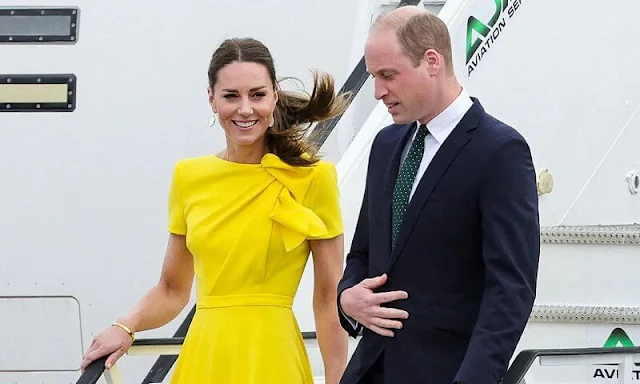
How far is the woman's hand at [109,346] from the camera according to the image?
2891 mm

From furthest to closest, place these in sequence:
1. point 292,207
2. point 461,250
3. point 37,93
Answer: point 37,93
point 292,207
point 461,250

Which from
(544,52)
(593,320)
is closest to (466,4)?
(544,52)

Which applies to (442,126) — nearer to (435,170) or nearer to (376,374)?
(435,170)

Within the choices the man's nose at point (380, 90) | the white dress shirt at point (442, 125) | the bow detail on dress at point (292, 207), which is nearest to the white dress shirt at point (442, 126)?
the white dress shirt at point (442, 125)

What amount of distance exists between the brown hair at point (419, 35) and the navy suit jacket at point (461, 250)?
142 mm

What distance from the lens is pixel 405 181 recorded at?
2.56m

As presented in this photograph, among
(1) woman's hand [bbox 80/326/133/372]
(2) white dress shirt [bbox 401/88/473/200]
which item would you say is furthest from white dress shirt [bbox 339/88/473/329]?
(1) woman's hand [bbox 80/326/133/372]

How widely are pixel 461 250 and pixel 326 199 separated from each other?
0.48m

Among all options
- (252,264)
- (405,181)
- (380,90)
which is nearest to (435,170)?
(405,181)

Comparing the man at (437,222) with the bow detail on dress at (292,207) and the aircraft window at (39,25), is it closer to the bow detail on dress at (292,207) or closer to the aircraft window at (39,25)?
the bow detail on dress at (292,207)

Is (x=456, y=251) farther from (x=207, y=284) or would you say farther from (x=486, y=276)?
(x=207, y=284)

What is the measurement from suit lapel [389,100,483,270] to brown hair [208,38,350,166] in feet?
1.36

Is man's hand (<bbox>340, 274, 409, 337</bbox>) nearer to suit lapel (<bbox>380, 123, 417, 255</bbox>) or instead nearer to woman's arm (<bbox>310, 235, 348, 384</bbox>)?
suit lapel (<bbox>380, 123, 417, 255</bbox>)

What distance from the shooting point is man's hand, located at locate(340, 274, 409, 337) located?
251 centimetres
